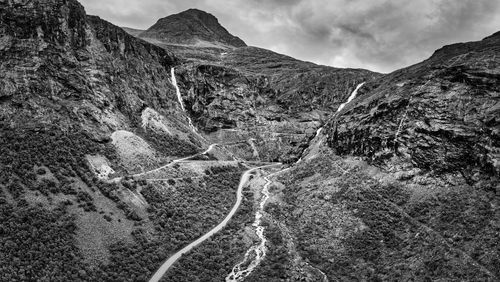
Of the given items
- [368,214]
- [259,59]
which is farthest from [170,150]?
[259,59]

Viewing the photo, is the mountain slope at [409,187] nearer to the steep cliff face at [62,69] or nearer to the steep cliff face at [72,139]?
the steep cliff face at [72,139]

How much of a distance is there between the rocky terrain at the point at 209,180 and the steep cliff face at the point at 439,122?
22cm

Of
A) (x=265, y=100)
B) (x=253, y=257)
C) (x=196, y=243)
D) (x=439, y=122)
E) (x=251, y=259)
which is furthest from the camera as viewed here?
(x=265, y=100)

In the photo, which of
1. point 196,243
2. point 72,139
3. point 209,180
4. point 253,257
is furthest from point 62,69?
point 253,257

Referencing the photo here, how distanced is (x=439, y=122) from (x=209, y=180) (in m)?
38.2

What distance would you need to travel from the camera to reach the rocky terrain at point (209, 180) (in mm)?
36312

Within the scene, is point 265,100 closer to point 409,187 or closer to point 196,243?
point 409,187

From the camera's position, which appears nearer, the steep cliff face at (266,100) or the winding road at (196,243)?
the winding road at (196,243)

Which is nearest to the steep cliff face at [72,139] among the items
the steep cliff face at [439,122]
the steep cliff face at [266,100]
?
the steep cliff face at [266,100]

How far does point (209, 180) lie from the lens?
6494cm

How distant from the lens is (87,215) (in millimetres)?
40500

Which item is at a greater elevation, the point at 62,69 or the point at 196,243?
the point at 62,69

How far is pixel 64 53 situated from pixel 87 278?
4652 cm

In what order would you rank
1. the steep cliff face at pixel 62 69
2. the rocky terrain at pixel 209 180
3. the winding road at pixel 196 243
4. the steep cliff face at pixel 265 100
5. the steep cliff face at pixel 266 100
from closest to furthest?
the rocky terrain at pixel 209 180
the winding road at pixel 196 243
the steep cliff face at pixel 62 69
the steep cliff face at pixel 265 100
the steep cliff face at pixel 266 100
